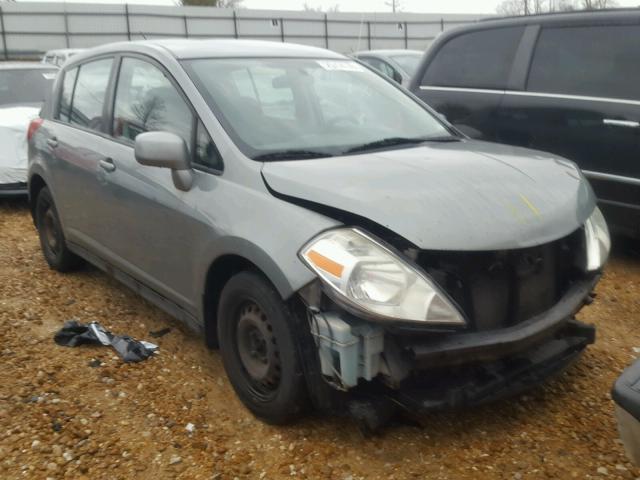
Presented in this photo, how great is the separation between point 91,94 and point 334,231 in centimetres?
266

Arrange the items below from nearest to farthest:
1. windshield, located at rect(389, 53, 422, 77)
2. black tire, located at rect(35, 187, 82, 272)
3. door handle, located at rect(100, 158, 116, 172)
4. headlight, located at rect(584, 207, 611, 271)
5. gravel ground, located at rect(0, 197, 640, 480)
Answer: gravel ground, located at rect(0, 197, 640, 480) → headlight, located at rect(584, 207, 611, 271) → door handle, located at rect(100, 158, 116, 172) → black tire, located at rect(35, 187, 82, 272) → windshield, located at rect(389, 53, 422, 77)

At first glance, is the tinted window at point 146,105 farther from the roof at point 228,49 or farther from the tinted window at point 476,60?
the tinted window at point 476,60

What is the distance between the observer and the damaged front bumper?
2.56 metres

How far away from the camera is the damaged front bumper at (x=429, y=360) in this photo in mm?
2559

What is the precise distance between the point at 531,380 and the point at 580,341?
414 mm

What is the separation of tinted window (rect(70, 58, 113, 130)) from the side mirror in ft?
4.00

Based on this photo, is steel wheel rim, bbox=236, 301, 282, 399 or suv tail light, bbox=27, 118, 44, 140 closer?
steel wheel rim, bbox=236, 301, 282, 399

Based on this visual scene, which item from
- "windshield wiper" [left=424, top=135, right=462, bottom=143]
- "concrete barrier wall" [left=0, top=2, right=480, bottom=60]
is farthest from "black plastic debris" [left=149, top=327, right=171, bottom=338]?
"concrete barrier wall" [left=0, top=2, right=480, bottom=60]

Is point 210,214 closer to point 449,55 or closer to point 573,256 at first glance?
point 573,256

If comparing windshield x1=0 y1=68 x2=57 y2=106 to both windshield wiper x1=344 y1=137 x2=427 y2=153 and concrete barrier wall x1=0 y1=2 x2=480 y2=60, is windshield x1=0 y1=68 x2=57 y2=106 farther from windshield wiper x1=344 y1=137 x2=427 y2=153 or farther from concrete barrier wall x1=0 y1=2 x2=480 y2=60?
concrete barrier wall x1=0 y1=2 x2=480 y2=60

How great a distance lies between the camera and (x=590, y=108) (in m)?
4.91

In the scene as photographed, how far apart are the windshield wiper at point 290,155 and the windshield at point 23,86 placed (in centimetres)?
→ 649

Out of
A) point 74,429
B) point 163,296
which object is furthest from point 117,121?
point 74,429

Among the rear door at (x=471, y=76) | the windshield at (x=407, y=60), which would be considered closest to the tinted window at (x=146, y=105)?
the rear door at (x=471, y=76)
